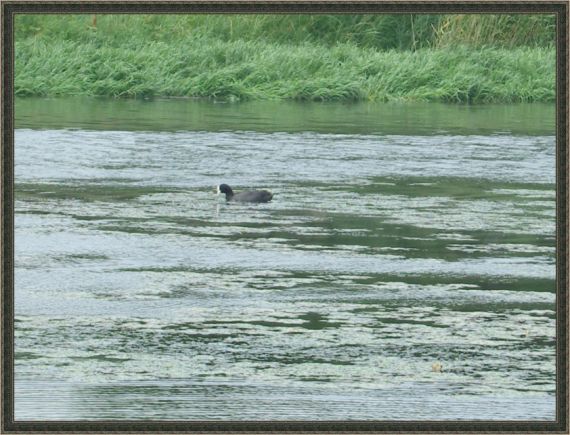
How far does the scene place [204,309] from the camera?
970 centimetres

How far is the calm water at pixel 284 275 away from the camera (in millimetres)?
8062

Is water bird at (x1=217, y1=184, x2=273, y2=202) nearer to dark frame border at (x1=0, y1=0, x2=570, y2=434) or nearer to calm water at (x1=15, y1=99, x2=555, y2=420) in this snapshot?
calm water at (x1=15, y1=99, x2=555, y2=420)

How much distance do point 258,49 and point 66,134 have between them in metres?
7.68

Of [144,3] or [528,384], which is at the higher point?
[144,3]

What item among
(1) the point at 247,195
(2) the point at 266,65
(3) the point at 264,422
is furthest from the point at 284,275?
(2) the point at 266,65

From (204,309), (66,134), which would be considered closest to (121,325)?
(204,309)

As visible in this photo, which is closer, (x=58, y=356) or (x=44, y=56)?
(x=58, y=356)

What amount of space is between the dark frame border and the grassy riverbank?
560 inches

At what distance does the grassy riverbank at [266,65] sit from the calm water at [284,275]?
16.7 ft

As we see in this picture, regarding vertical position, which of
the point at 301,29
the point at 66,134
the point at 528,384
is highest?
the point at 301,29

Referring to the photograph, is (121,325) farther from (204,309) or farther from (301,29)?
(301,29)

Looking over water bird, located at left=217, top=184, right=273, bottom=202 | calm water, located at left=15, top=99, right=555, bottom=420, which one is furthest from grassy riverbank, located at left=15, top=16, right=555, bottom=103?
water bird, located at left=217, top=184, right=273, bottom=202

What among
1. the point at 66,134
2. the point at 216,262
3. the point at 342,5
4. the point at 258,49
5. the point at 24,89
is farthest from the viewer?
the point at 258,49

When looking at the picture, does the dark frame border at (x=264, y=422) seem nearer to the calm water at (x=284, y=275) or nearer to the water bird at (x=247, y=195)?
the calm water at (x=284, y=275)
